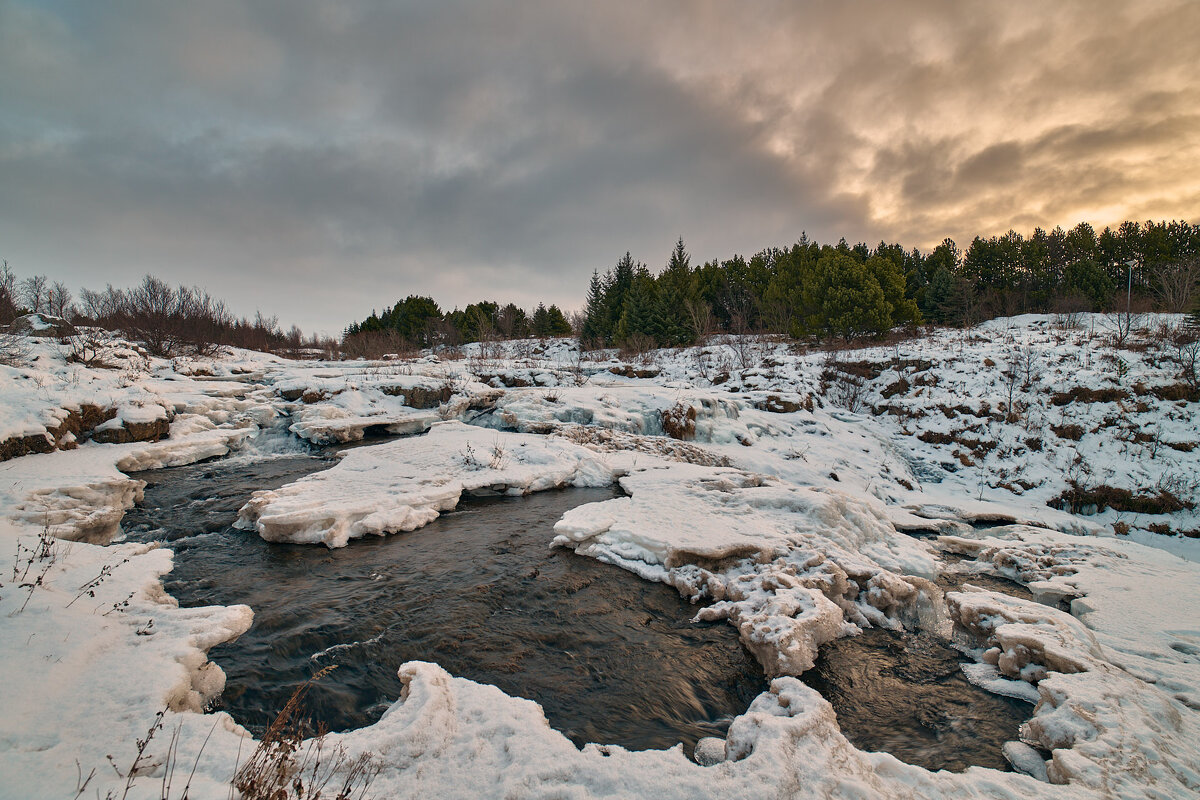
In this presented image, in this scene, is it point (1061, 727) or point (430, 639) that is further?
point (430, 639)

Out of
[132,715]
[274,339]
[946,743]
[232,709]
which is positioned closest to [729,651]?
[946,743]

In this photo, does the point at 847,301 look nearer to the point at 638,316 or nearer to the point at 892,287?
the point at 892,287

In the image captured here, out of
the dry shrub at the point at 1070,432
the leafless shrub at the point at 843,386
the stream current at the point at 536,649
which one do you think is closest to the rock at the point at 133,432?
the stream current at the point at 536,649

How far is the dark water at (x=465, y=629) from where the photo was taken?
3.70 metres

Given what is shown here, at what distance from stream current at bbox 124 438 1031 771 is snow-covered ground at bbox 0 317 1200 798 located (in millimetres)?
288

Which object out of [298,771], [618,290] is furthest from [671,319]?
[298,771]

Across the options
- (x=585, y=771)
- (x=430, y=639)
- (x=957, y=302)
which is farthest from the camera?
(x=957, y=302)

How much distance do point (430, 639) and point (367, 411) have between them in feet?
42.7

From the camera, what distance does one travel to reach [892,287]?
25.6 meters

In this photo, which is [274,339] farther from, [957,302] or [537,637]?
[957,302]

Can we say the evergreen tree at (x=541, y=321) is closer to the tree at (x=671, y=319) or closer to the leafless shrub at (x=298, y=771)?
the tree at (x=671, y=319)

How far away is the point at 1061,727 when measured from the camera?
3387 mm

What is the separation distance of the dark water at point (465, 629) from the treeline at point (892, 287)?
75.0 feet

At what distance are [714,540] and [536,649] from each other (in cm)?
298
